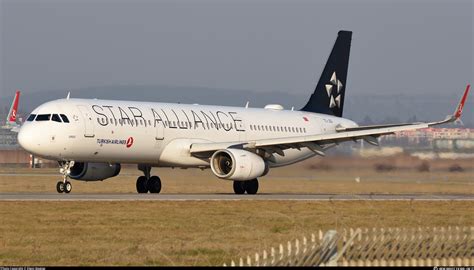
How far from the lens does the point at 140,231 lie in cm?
2466

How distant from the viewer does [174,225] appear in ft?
85.9

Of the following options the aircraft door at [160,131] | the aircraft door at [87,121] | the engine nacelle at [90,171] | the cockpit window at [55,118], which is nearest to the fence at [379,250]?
the aircraft door at [87,121]

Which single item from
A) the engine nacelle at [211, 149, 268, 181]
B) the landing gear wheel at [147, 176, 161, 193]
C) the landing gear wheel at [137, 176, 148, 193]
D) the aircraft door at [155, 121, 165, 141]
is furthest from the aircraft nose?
the engine nacelle at [211, 149, 268, 181]

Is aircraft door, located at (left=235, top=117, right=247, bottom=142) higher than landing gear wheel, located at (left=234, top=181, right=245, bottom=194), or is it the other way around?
aircraft door, located at (left=235, top=117, right=247, bottom=142)

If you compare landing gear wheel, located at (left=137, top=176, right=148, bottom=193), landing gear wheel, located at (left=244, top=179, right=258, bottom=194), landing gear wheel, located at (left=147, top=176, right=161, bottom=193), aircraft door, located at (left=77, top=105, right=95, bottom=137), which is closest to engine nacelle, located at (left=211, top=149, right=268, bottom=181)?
landing gear wheel, located at (left=244, top=179, right=258, bottom=194)

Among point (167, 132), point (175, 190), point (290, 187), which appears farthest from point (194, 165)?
point (290, 187)

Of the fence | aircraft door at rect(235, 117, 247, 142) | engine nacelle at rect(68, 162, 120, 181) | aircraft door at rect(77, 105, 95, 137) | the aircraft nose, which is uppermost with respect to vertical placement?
aircraft door at rect(235, 117, 247, 142)

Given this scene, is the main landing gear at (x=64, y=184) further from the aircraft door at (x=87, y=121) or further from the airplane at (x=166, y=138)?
the aircraft door at (x=87, y=121)

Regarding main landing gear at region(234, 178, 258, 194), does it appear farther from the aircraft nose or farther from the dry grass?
the dry grass

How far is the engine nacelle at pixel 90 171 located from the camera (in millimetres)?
42562

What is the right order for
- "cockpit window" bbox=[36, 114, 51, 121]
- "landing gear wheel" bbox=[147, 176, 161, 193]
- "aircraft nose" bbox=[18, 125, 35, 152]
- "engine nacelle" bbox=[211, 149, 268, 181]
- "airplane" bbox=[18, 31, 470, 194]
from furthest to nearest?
1. "landing gear wheel" bbox=[147, 176, 161, 193]
2. "engine nacelle" bbox=[211, 149, 268, 181]
3. "cockpit window" bbox=[36, 114, 51, 121]
4. "airplane" bbox=[18, 31, 470, 194]
5. "aircraft nose" bbox=[18, 125, 35, 152]

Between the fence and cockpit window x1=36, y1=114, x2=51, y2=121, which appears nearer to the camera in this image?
the fence

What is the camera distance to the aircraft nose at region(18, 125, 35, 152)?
3994cm

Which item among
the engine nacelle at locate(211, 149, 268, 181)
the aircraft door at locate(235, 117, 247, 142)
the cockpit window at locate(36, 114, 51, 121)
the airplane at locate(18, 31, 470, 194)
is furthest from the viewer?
the aircraft door at locate(235, 117, 247, 142)
